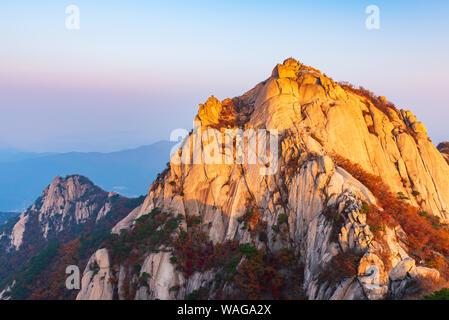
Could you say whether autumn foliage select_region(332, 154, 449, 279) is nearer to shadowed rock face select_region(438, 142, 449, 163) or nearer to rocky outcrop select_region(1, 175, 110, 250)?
shadowed rock face select_region(438, 142, 449, 163)

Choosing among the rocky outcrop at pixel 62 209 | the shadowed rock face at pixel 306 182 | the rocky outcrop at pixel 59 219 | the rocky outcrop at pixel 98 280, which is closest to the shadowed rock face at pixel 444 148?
the shadowed rock face at pixel 306 182

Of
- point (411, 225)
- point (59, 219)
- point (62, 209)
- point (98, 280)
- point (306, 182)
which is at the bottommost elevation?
point (98, 280)

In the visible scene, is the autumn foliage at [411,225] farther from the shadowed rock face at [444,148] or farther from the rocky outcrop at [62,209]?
the rocky outcrop at [62,209]

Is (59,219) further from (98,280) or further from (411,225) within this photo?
(411,225)

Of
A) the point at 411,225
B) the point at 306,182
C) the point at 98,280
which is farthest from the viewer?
the point at 98,280

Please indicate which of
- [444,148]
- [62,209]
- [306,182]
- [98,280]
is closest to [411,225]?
[306,182]

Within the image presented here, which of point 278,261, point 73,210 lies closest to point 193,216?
point 278,261

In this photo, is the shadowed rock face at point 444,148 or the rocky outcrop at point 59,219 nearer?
the shadowed rock face at point 444,148

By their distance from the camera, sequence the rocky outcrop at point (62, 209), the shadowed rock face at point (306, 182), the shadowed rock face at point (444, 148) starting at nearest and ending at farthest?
1. the shadowed rock face at point (306, 182)
2. the shadowed rock face at point (444, 148)
3. the rocky outcrop at point (62, 209)

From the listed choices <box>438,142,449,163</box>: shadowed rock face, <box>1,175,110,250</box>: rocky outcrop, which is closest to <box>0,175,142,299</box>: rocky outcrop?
<box>1,175,110,250</box>: rocky outcrop
